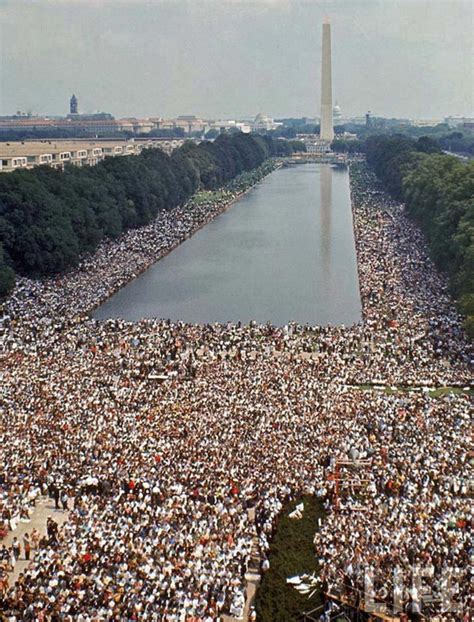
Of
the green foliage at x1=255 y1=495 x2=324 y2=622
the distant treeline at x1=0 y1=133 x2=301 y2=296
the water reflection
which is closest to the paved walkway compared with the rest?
the green foliage at x1=255 y1=495 x2=324 y2=622

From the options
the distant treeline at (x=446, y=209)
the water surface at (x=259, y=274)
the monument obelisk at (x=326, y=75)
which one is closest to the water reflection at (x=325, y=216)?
the water surface at (x=259, y=274)

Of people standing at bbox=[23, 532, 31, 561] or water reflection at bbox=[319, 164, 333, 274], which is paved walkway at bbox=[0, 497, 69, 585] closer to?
people standing at bbox=[23, 532, 31, 561]

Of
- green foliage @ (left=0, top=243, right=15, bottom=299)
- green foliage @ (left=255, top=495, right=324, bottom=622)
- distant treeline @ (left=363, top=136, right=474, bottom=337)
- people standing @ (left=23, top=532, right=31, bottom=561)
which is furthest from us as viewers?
green foliage @ (left=0, top=243, right=15, bottom=299)

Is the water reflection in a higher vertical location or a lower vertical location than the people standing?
higher

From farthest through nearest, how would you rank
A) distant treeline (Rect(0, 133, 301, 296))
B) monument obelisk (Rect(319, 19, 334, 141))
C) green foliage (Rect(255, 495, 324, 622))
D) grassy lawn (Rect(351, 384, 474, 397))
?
monument obelisk (Rect(319, 19, 334, 141)), distant treeline (Rect(0, 133, 301, 296)), grassy lawn (Rect(351, 384, 474, 397)), green foliage (Rect(255, 495, 324, 622))

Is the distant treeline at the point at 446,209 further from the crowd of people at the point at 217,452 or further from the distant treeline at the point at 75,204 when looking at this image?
the distant treeline at the point at 75,204

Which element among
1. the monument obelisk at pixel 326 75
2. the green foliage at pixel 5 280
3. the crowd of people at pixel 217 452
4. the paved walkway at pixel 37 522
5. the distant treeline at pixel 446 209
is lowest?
the paved walkway at pixel 37 522
